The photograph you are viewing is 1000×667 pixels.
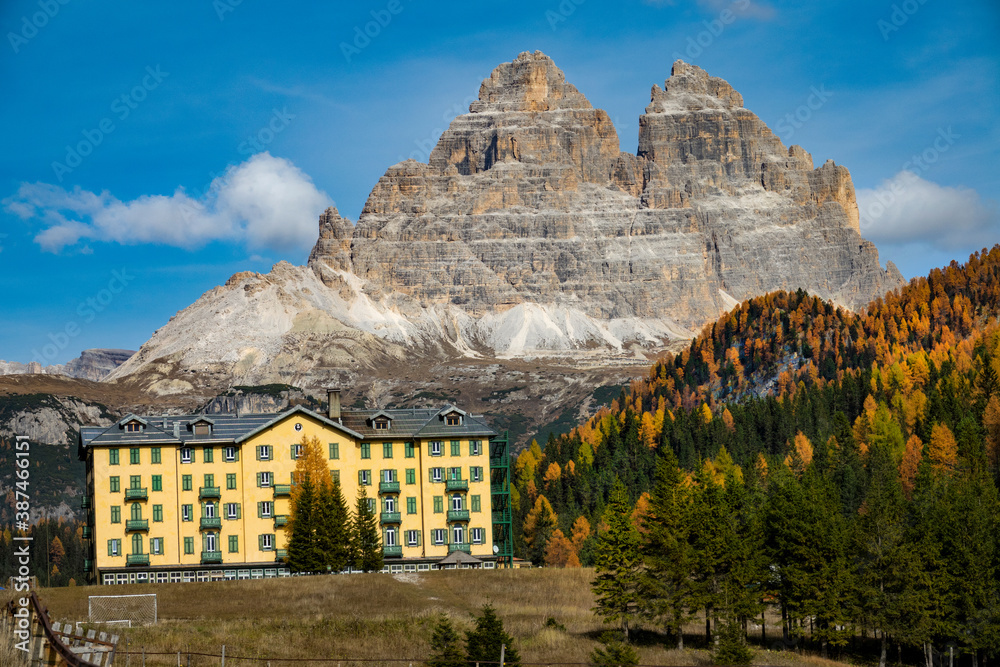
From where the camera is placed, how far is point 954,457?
138 meters

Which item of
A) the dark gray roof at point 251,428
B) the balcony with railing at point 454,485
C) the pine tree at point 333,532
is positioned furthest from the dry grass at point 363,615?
the dark gray roof at point 251,428

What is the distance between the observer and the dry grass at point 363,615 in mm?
60000

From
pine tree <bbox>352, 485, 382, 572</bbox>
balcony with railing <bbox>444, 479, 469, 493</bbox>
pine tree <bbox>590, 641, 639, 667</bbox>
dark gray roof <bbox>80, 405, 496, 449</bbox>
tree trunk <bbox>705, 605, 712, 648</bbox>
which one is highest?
dark gray roof <bbox>80, 405, 496, 449</bbox>

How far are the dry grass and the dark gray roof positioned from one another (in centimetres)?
1775

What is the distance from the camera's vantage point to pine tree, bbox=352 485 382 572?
317 feet

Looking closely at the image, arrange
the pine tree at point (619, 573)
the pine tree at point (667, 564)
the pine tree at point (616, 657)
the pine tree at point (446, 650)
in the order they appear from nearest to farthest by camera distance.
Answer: the pine tree at point (446, 650), the pine tree at point (616, 657), the pine tree at point (619, 573), the pine tree at point (667, 564)

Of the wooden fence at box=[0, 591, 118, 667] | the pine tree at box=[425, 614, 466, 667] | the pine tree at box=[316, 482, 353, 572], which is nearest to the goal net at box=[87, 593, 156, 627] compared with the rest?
the pine tree at box=[425, 614, 466, 667]

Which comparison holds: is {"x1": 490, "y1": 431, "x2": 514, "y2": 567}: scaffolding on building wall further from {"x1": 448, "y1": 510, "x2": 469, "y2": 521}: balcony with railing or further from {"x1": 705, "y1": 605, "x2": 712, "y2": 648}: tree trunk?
{"x1": 705, "y1": 605, "x2": 712, "y2": 648}: tree trunk

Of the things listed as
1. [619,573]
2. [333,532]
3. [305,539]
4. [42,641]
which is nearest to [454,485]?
[333,532]

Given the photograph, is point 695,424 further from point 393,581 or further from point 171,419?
point 393,581

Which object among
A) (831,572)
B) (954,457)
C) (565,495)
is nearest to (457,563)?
(831,572)

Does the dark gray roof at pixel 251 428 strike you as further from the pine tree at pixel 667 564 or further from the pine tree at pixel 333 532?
the pine tree at pixel 667 564

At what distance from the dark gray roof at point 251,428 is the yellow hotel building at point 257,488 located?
4.5 inches

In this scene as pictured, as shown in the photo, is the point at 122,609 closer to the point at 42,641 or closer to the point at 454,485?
the point at 42,641
